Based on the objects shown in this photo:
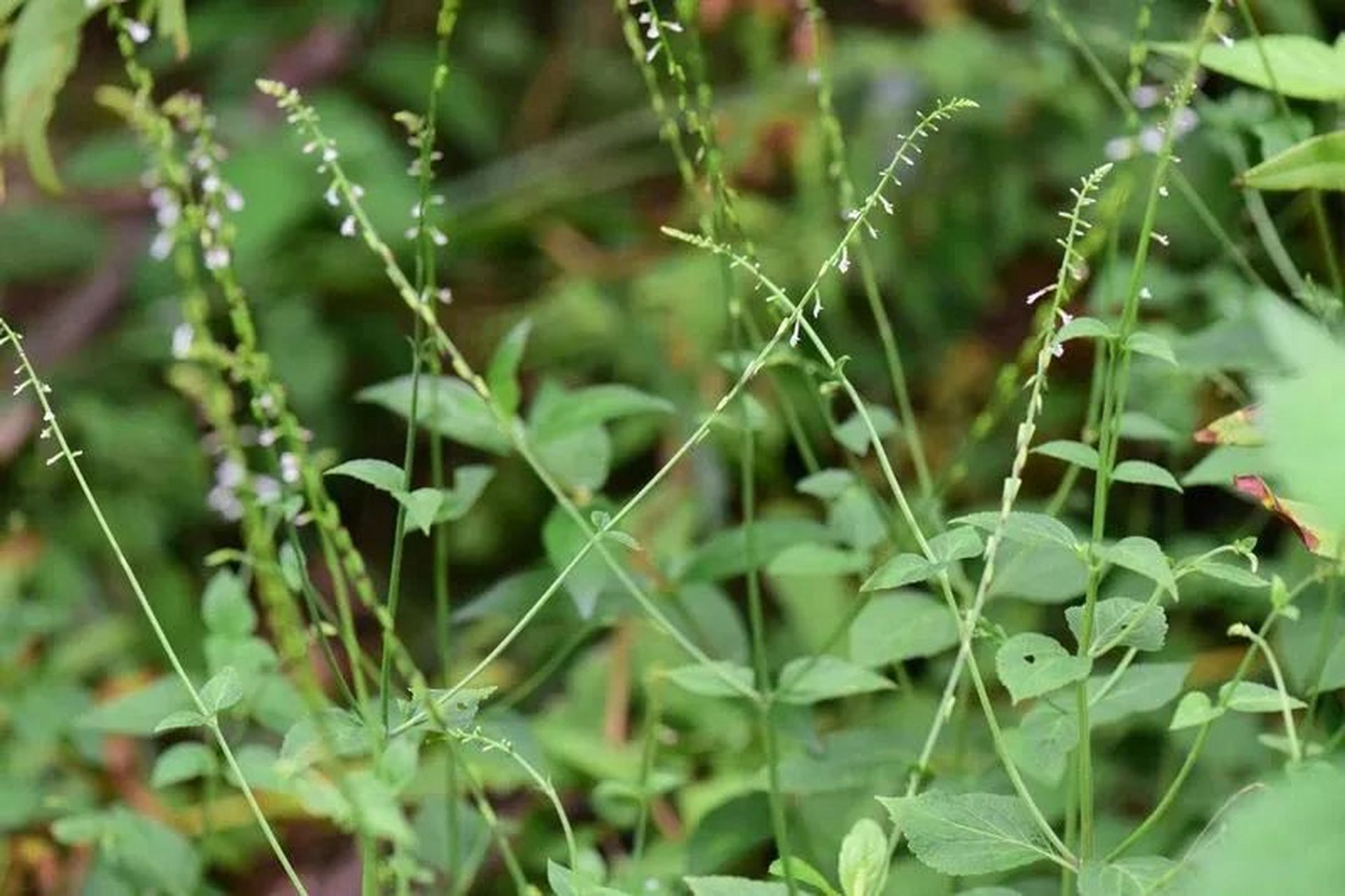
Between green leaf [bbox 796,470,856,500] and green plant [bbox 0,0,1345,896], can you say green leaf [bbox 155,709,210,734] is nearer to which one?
green plant [bbox 0,0,1345,896]

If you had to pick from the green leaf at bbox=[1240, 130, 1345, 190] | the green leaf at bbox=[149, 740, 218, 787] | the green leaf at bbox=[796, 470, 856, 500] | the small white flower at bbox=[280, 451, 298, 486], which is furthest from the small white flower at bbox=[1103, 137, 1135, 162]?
the green leaf at bbox=[149, 740, 218, 787]

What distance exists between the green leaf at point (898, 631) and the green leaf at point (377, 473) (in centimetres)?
27

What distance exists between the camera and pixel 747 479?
0.86 metres

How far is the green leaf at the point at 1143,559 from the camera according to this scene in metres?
0.62

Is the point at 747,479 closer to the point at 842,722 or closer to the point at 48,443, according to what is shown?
the point at 842,722

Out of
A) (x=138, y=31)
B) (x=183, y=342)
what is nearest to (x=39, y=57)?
(x=138, y=31)

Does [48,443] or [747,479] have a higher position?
[747,479]

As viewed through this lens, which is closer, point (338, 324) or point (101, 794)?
point (101, 794)

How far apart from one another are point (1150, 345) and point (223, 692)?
401 millimetres

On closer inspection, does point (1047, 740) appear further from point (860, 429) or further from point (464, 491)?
point (464, 491)

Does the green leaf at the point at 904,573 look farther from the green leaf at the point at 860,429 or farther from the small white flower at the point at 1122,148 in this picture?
the small white flower at the point at 1122,148

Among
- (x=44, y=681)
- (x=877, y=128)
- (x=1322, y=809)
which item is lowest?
(x=44, y=681)

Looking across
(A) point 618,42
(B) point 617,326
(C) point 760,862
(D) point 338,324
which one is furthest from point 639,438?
(A) point 618,42

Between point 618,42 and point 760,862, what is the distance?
43.3 inches
